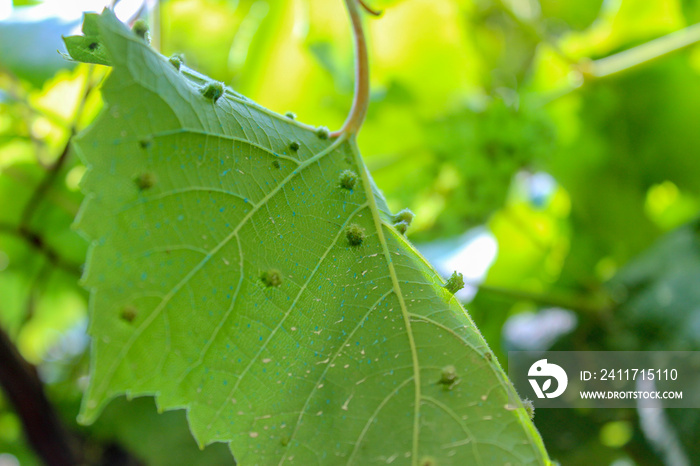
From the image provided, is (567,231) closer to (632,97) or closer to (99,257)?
(632,97)

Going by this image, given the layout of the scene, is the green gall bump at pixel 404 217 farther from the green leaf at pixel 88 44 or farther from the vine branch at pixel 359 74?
the green leaf at pixel 88 44

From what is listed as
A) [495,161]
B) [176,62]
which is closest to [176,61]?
[176,62]

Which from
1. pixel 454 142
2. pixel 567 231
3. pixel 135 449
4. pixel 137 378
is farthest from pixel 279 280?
pixel 567 231

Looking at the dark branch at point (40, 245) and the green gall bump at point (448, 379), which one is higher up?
the green gall bump at point (448, 379)

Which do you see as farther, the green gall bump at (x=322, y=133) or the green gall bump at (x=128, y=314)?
the green gall bump at (x=322, y=133)

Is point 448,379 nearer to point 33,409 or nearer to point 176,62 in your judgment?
Result: point 176,62

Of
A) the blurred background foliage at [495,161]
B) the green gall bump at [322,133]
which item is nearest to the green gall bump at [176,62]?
the green gall bump at [322,133]
